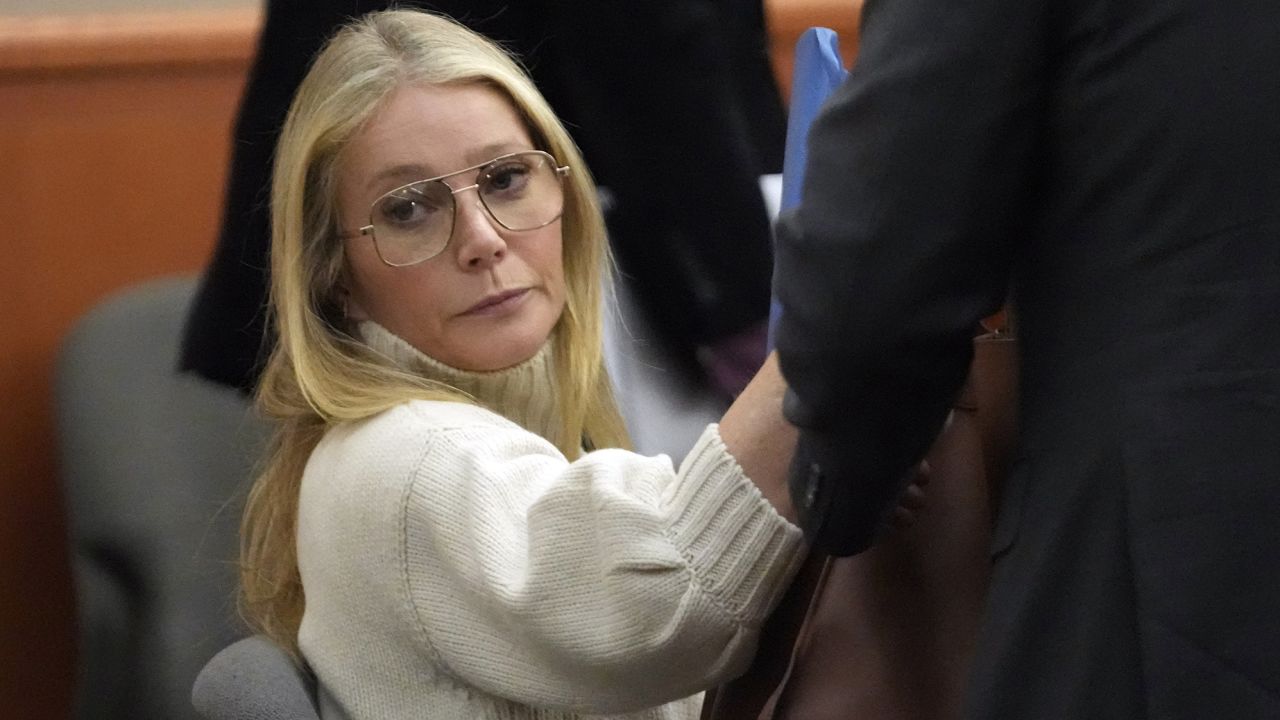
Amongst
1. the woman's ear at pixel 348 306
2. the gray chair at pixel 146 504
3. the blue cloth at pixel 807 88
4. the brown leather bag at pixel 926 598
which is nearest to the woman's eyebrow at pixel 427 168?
the woman's ear at pixel 348 306

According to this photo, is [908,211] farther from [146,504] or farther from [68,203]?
[68,203]

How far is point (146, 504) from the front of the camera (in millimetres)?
2256

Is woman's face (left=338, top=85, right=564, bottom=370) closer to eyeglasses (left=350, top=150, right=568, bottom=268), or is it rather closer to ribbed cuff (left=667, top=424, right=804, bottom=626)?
eyeglasses (left=350, top=150, right=568, bottom=268)

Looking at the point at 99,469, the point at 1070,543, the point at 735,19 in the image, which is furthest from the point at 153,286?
the point at 1070,543

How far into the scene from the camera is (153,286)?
247 centimetres

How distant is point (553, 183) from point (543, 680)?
52 centimetres

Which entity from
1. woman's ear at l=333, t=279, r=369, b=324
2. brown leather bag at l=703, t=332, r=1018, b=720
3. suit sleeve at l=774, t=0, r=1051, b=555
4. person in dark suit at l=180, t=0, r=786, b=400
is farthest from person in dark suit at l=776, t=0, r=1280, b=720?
person in dark suit at l=180, t=0, r=786, b=400

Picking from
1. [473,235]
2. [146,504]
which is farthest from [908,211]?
[146,504]

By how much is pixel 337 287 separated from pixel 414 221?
115 mm

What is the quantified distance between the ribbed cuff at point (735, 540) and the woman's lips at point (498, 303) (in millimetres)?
375

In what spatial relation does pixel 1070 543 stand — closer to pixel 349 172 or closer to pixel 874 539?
pixel 874 539

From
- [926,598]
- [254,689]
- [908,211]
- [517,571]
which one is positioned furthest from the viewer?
[254,689]

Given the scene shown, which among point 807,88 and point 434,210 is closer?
point 807,88

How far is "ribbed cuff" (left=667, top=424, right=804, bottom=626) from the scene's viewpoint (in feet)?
3.84
